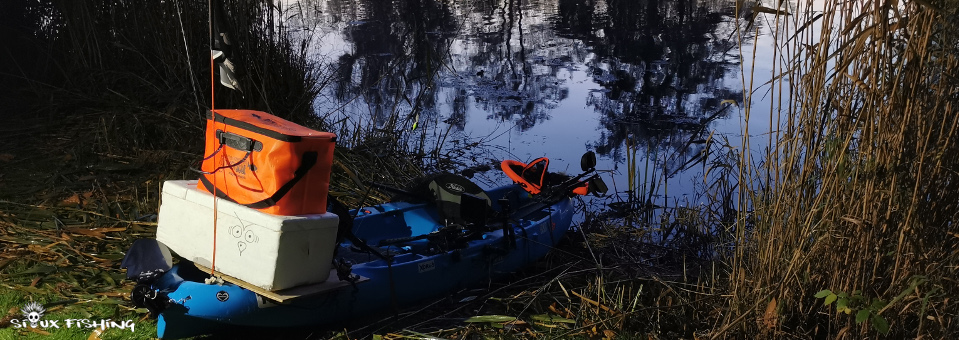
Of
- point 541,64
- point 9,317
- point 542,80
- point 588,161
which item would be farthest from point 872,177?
point 541,64

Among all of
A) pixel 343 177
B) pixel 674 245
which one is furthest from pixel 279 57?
pixel 674 245

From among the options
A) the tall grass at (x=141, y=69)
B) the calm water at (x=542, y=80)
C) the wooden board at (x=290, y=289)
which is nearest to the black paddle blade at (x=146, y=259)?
the wooden board at (x=290, y=289)

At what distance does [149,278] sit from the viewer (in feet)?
12.6

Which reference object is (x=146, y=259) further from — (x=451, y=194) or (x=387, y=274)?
(x=451, y=194)

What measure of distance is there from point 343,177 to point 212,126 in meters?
2.69

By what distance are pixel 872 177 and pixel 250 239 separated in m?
2.43

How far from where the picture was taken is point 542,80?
10.5 meters

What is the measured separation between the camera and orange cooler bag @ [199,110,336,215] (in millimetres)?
3670

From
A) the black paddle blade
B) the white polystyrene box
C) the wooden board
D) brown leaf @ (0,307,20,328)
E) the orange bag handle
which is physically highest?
the orange bag handle

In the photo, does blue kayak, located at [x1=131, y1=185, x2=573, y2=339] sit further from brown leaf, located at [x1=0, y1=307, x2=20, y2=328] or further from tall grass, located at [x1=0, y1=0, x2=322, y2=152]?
tall grass, located at [x1=0, y1=0, x2=322, y2=152]

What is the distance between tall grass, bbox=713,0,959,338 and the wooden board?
1.84m

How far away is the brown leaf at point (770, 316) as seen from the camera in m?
3.64

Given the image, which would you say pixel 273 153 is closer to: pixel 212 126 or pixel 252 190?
pixel 252 190

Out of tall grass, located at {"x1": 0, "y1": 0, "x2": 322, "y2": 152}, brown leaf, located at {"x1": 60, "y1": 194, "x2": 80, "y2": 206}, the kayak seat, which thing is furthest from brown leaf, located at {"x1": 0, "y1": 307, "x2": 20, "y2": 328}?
tall grass, located at {"x1": 0, "y1": 0, "x2": 322, "y2": 152}
